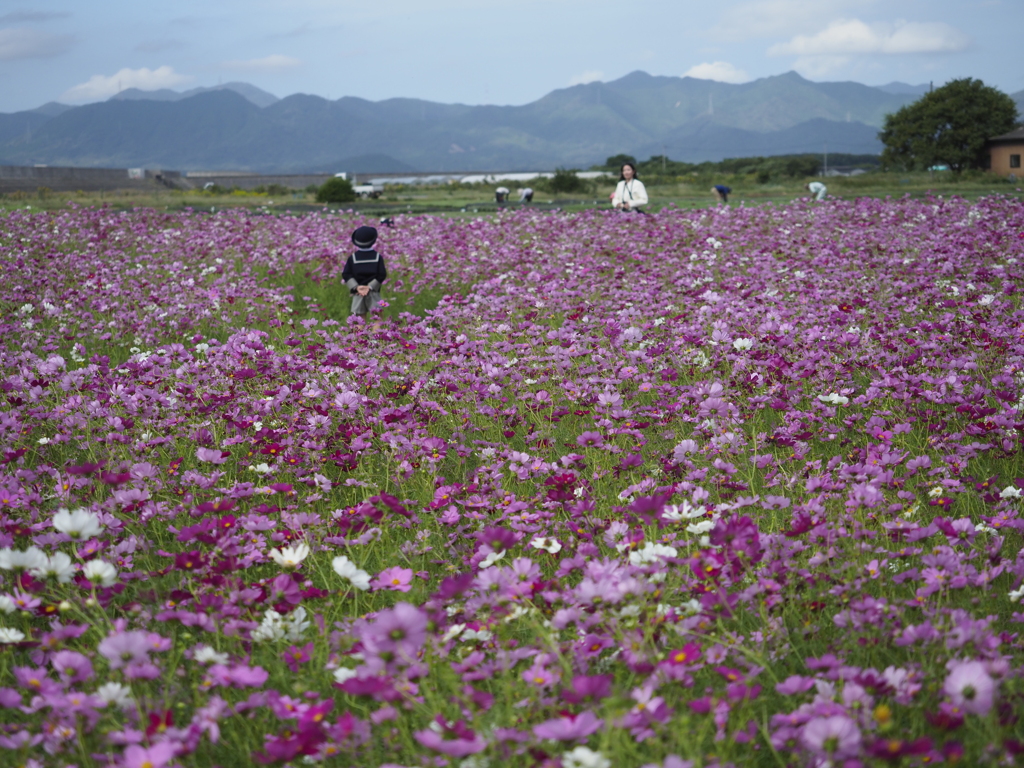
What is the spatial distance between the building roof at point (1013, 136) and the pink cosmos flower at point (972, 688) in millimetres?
66730

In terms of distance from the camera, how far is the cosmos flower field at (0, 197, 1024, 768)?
1935 mm

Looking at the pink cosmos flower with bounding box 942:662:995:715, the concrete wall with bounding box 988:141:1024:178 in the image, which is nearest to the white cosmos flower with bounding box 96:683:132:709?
the pink cosmos flower with bounding box 942:662:995:715

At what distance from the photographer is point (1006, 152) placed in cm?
5759

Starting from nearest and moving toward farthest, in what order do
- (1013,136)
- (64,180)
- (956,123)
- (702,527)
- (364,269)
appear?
(702,527) → (364,269) → (64,180) → (1013,136) → (956,123)

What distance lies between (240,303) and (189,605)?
7334 millimetres

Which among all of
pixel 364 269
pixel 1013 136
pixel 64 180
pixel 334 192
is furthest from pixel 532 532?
pixel 1013 136

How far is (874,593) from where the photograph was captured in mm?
2732

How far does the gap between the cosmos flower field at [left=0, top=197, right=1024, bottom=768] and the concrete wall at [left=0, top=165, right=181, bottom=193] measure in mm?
37206

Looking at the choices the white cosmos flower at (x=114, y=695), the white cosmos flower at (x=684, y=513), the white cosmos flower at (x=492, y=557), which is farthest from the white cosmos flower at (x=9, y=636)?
the white cosmos flower at (x=684, y=513)

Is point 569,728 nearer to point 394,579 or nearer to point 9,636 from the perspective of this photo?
point 394,579

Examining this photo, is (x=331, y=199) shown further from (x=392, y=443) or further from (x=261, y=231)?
(x=392, y=443)

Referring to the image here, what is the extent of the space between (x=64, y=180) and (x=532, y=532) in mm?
48837

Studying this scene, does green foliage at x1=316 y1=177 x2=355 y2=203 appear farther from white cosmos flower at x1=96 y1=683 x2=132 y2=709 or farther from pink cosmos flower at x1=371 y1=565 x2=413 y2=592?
white cosmos flower at x1=96 y1=683 x2=132 y2=709

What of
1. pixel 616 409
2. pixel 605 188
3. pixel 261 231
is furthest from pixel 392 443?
pixel 605 188
